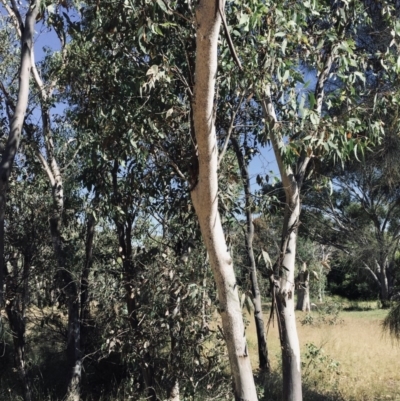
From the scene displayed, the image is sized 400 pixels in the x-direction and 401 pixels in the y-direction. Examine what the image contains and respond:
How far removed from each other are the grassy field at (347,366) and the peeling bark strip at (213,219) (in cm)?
533

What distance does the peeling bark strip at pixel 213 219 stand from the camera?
12.9 feet

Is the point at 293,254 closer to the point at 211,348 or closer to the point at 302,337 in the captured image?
the point at 211,348

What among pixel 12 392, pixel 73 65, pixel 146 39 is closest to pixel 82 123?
pixel 73 65

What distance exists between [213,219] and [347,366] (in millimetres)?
9340

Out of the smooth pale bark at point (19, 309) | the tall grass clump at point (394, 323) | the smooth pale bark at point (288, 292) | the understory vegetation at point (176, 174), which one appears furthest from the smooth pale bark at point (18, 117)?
the tall grass clump at point (394, 323)

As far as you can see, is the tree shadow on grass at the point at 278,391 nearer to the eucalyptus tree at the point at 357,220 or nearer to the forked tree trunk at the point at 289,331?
the forked tree trunk at the point at 289,331

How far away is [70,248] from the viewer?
923 centimetres

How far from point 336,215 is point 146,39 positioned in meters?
24.3

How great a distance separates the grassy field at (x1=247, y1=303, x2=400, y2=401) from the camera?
987cm

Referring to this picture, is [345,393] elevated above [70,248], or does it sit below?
below

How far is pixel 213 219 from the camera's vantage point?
166 inches

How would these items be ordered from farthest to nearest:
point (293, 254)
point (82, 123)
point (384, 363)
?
point (384, 363) < point (293, 254) < point (82, 123)

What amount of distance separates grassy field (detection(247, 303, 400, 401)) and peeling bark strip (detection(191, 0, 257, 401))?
210 inches

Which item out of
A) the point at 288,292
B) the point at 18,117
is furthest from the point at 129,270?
the point at 18,117
